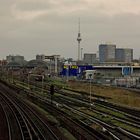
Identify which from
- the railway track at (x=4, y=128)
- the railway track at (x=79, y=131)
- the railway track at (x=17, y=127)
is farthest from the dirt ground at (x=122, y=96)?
the railway track at (x=79, y=131)

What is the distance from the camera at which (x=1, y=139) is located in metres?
30.3

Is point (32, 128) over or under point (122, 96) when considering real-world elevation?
under

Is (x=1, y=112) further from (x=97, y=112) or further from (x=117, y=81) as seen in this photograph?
(x=117, y=81)

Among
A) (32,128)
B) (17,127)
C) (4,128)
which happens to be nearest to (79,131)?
(32,128)

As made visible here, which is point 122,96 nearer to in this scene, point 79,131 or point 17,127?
point 17,127

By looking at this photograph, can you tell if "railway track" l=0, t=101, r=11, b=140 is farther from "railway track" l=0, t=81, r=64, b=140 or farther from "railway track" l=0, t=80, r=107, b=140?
"railway track" l=0, t=80, r=107, b=140

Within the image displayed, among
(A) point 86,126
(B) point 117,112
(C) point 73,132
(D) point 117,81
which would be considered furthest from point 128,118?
(D) point 117,81

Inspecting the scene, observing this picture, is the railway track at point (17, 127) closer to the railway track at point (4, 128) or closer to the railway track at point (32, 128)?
the railway track at point (32, 128)

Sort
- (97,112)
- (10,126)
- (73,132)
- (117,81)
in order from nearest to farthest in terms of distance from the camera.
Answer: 1. (73,132)
2. (10,126)
3. (97,112)
4. (117,81)

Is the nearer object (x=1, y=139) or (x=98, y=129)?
(x=1, y=139)

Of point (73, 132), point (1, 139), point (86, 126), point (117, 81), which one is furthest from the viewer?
point (117, 81)

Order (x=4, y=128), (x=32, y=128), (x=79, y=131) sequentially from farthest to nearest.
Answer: (x=4, y=128)
(x=32, y=128)
(x=79, y=131)

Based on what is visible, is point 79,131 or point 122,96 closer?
point 79,131

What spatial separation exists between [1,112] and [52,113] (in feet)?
21.8
